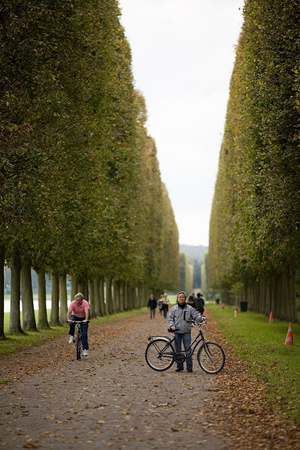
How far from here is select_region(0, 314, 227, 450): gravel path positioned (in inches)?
316

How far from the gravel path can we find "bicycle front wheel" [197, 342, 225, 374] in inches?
12.5

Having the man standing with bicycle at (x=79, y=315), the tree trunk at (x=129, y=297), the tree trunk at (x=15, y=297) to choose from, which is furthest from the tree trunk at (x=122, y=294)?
the man standing with bicycle at (x=79, y=315)

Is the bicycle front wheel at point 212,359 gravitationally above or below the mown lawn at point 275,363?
above

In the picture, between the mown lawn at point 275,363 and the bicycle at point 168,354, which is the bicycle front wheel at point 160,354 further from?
the mown lawn at point 275,363

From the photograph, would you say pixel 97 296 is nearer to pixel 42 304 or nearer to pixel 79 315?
pixel 42 304

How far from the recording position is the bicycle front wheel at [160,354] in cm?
1489

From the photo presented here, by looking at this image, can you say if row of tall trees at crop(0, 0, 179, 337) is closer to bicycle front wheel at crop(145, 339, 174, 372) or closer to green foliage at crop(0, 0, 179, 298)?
green foliage at crop(0, 0, 179, 298)

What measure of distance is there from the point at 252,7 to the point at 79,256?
1214 cm

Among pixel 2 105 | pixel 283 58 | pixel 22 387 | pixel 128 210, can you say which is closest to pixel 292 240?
pixel 283 58

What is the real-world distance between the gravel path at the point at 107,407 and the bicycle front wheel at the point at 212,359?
32cm

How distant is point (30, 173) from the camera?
61.5 feet

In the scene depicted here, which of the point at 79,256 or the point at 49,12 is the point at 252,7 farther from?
the point at 79,256

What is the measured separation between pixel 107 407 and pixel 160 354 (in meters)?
4.89

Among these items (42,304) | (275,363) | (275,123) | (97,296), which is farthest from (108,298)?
(275,363)
